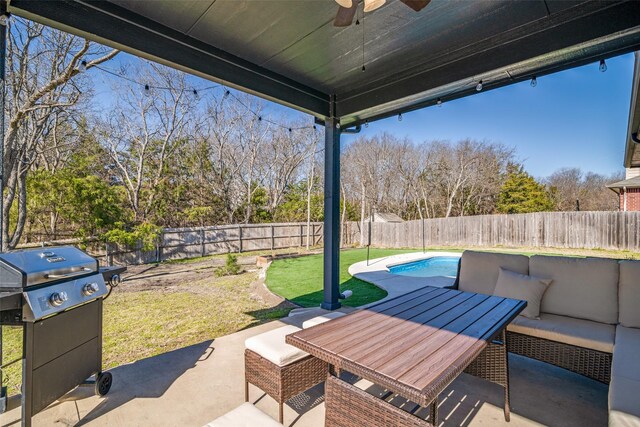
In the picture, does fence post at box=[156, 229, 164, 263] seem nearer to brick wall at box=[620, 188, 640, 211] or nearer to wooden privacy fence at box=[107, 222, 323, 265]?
wooden privacy fence at box=[107, 222, 323, 265]

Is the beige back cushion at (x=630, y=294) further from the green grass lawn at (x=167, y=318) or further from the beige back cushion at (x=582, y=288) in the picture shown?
the green grass lawn at (x=167, y=318)

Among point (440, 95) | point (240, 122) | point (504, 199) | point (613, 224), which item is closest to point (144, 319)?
point (440, 95)

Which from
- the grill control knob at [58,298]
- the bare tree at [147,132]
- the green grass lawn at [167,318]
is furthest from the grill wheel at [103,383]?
the bare tree at [147,132]

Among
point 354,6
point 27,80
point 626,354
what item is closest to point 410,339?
point 626,354

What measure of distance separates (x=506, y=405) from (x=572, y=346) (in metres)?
0.74

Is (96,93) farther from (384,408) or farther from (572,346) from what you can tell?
(572,346)

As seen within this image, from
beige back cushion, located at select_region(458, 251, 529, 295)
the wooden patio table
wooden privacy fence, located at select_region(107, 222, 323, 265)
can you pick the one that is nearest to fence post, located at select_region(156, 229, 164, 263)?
wooden privacy fence, located at select_region(107, 222, 323, 265)

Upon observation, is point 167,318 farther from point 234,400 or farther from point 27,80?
point 27,80

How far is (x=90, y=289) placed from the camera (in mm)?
2045

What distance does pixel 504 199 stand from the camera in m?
16.4

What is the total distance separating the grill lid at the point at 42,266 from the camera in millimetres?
1630

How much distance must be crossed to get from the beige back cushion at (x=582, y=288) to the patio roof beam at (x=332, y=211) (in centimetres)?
222

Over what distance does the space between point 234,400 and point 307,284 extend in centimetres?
426

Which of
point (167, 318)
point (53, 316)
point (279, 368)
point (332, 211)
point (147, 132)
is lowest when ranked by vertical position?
point (167, 318)
